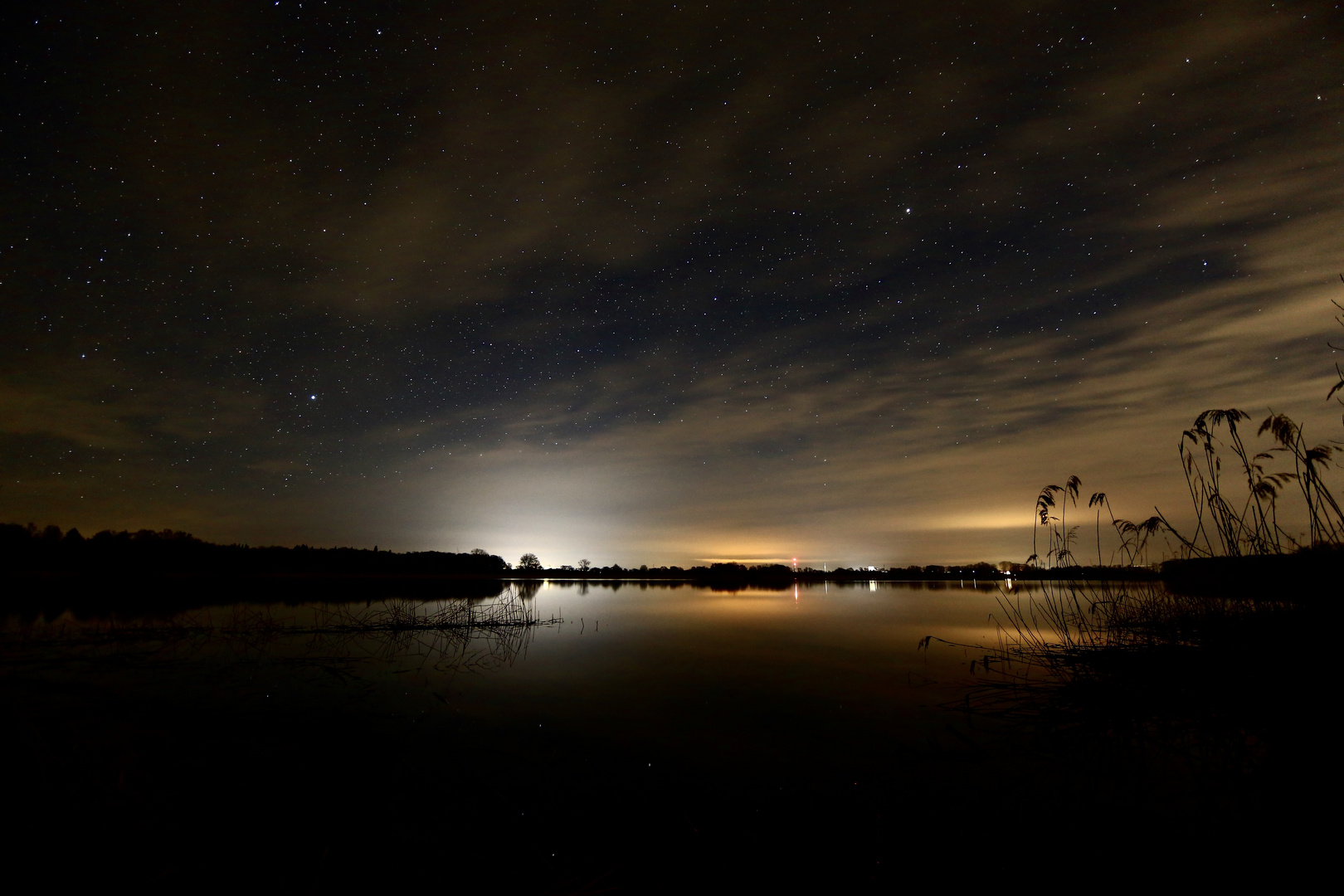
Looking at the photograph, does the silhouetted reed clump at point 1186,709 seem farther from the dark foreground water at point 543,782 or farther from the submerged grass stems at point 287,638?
the submerged grass stems at point 287,638

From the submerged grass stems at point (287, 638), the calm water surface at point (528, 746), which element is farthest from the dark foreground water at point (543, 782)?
the submerged grass stems at point (287, 638)

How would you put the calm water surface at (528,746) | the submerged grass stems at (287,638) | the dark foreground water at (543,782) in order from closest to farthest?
the dark foreground water at (543,782)
the calm water surface at (528,746)
the submerged grass stems at (287,638)

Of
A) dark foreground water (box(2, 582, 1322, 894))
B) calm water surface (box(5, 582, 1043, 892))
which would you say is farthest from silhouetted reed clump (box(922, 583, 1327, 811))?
calm water surface (box(5, 582, 1043, 892))

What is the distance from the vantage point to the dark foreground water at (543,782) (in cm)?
→ 341

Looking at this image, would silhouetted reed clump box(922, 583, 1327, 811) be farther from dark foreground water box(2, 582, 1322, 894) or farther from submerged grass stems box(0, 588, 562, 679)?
submerged grass stems box(0, 588, 562, 679)

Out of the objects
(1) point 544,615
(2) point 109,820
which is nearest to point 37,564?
(1) point 544,615

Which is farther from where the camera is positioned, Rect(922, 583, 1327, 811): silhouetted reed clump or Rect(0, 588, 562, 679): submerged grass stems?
Rect(0, 588, 562, 679): submerged grass stems

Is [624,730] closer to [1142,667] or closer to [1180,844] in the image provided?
[1180,844]

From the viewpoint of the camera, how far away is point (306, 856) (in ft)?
11.3

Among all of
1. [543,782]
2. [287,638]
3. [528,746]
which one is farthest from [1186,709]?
[287,638]

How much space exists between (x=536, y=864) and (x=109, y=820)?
277 cm

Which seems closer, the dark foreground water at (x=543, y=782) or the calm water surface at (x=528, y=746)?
the dark foreground water at (x=543, y=782)

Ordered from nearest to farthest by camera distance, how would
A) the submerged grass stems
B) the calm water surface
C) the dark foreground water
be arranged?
the dark foreground water → the calm water surface → the submerged grass stems

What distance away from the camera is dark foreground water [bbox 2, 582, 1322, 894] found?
341 cm
